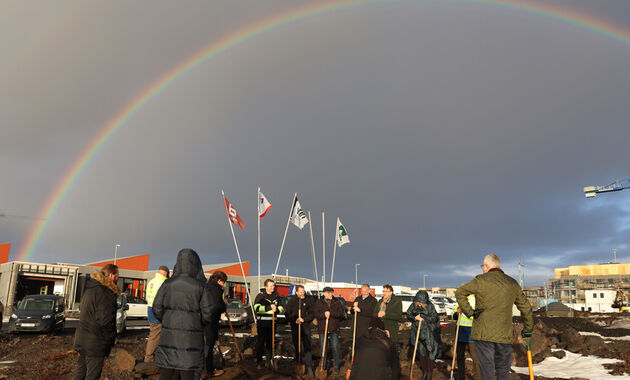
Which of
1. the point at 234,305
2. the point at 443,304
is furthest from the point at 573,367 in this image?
the point at 443,304

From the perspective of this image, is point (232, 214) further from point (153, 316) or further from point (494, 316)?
point (494, 316)

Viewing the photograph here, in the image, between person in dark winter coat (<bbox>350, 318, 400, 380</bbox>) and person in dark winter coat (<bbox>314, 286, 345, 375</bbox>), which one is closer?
person in dark winter coat (<bbox>350, 318, 400, 380</bbox>)

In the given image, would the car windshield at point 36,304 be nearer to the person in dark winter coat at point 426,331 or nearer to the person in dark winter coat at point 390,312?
the person in dark winter coat at point 390,312

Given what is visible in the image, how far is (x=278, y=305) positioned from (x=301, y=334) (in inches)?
35.0

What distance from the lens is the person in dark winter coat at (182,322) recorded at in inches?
191

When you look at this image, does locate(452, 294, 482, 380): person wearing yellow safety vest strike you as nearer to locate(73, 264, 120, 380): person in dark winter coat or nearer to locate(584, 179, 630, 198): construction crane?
locate(73, 264, 120, 380): person in dark winter coat

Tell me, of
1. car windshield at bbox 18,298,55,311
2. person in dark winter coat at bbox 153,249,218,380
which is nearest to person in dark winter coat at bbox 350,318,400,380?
person in dark winter coat at bbox 153,249,218,380

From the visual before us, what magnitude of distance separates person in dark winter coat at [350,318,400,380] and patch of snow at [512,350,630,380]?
333 inches

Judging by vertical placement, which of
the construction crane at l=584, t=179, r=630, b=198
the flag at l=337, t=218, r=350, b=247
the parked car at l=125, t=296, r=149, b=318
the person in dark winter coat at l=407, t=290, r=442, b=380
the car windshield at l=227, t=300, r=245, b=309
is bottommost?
the parked car at l=125, t=296, r=149, b=318

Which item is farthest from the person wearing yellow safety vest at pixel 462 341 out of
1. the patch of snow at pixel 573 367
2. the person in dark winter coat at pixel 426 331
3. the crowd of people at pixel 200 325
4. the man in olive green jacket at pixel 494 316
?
the patch of snow at pixel 573 367

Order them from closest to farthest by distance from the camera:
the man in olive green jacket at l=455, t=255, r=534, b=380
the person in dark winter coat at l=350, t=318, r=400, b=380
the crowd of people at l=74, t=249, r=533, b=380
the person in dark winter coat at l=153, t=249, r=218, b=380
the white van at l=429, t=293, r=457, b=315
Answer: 1. the person in dark winter coat at l=350, t=318, r=400, b=380
2. the crowd of people at l=74, t=249, r=533, b=380
3. the person in dark winter coat at l=153, t=249, r=218, b=380
4. the man in olive green jacket at l=455, t=255, r=534, b=380
5. the white van at l=429, t=293, r=457, b=315

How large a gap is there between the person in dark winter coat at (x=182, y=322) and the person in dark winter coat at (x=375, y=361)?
1.72 metres

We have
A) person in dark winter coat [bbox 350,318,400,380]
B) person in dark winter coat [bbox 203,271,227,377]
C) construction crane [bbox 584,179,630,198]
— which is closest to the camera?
person in dark winter coat [bbox 350,318,400,380]

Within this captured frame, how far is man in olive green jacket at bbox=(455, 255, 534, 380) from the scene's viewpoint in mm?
5672
